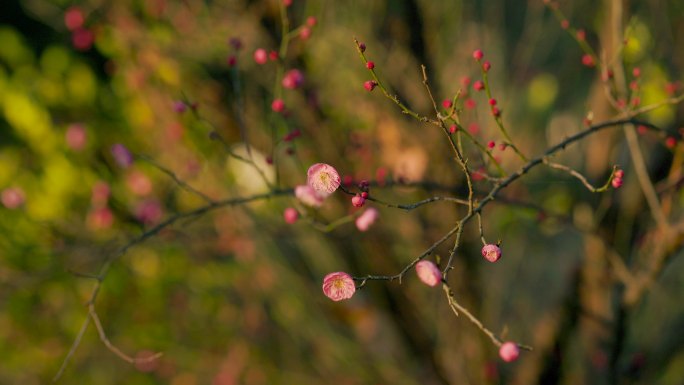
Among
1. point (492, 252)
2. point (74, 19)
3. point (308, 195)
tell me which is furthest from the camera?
point (74, 19)

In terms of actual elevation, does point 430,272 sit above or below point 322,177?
below

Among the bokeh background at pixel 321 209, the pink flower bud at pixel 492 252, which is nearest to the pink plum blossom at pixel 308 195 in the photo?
the bokeh background at pixel 321 209

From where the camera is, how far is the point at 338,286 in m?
1.26

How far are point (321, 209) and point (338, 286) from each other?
1685mm

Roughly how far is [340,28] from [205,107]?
84 cm

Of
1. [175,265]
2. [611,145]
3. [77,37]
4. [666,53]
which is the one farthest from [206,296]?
[666,53]

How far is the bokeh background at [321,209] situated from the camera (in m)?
2.64

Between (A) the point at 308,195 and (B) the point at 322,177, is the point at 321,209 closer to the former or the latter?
(A) the point at 308,195

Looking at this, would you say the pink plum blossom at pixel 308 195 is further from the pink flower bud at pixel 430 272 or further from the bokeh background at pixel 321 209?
the pink flower bud at pixel 430 272

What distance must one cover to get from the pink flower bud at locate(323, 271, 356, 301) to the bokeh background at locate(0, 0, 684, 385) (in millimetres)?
665

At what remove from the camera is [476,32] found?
3.59 metres

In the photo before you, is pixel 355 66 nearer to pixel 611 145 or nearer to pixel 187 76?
pixel 187 76

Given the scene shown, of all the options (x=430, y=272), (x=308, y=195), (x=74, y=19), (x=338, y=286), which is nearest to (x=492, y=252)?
(x=430, y=272)

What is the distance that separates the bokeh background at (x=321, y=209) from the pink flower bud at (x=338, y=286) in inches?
26.2
